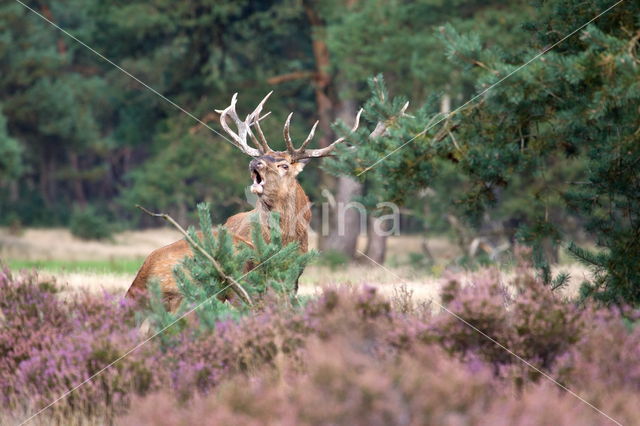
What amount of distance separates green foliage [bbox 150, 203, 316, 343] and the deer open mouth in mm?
1753

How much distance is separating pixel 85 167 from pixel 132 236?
569 inches

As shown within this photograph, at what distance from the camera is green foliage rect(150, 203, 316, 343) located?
6.24 m

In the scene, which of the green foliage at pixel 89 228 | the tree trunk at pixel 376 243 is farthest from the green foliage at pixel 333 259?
the green foliage at pixel 89 228

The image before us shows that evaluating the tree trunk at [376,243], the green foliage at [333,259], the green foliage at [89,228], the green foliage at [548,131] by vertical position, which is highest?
the green foliage at [548,131]

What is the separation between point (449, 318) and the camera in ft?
17.4

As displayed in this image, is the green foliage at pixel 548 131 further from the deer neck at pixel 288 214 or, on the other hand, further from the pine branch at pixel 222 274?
the deer neck at pixel 288 214

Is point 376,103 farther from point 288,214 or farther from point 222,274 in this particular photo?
point 288,214

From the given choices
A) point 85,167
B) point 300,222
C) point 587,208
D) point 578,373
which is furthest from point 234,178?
point 85,167

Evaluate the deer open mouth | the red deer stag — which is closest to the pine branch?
the red deer stag

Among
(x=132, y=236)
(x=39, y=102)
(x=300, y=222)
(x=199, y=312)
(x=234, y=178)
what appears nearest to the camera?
(x=199, y=312)

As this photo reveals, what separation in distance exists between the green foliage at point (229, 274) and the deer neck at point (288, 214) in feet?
6.26

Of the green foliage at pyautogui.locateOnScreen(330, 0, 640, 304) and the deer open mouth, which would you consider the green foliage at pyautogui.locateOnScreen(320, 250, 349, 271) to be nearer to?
the deer open mouth

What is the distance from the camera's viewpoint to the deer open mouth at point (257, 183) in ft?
29.1

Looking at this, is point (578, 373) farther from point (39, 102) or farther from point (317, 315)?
point (39, 102)
